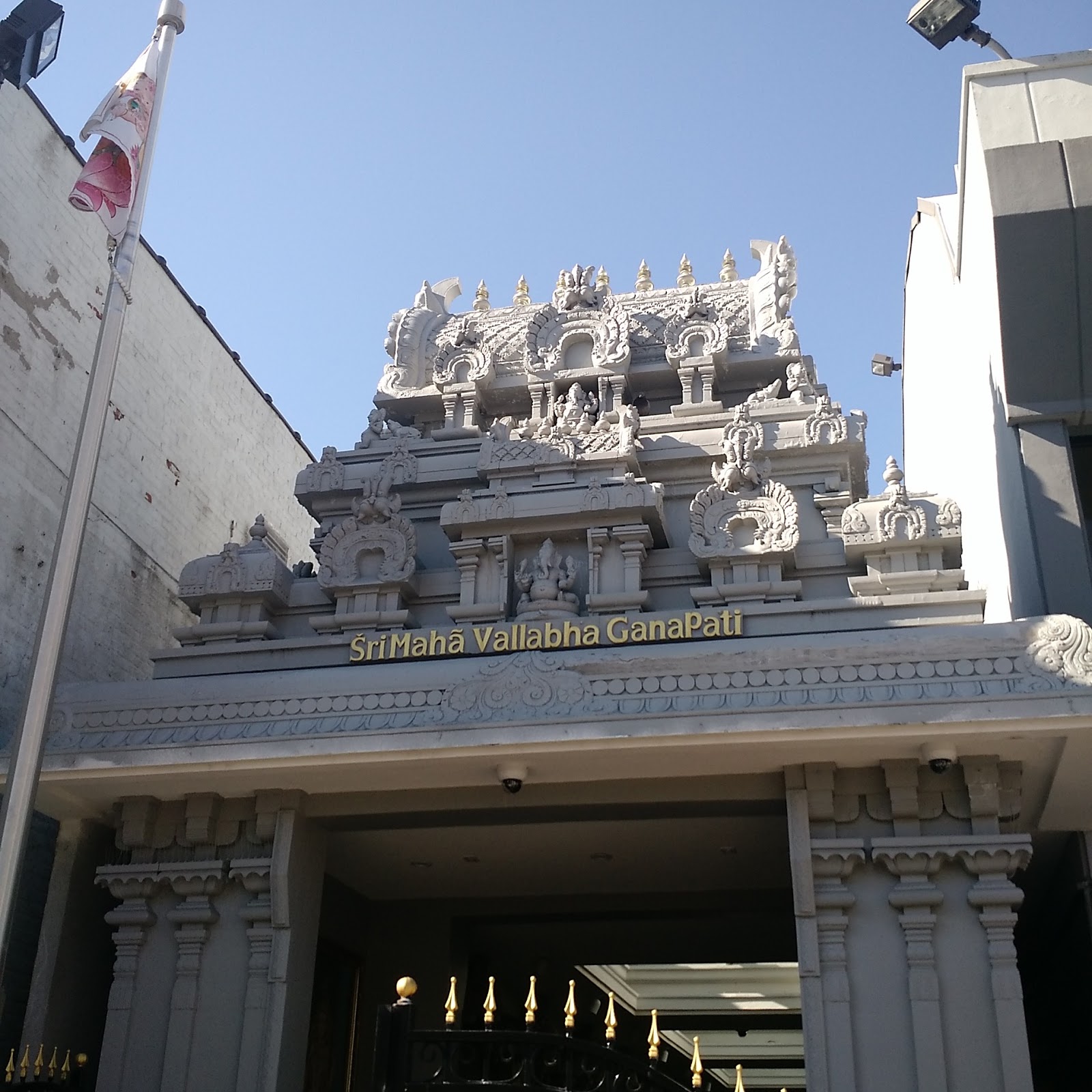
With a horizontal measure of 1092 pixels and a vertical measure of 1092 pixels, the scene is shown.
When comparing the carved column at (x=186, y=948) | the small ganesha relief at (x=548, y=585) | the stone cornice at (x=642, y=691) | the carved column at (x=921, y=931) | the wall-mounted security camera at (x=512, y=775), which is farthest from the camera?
the small ganesha relief at (x=548, y=585)

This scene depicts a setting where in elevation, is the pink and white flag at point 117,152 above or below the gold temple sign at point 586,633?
above

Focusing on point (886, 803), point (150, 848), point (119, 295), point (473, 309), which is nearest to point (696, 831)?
point (886, 803)

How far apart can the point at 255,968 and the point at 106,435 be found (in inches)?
351

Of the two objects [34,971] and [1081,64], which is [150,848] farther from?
[1081,64]

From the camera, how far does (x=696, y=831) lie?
12930 mm

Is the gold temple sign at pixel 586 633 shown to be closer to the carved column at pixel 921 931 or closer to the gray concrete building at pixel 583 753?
the gray concrete building at pixel 583 753

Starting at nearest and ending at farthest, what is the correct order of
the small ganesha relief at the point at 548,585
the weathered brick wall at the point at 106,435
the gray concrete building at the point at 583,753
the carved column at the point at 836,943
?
the carved column at the point at 836,943, the gray concrete building at the point at 583,753, the small ganesha relief at the point at 548,585, the weathered brick wall at the point at 106,435

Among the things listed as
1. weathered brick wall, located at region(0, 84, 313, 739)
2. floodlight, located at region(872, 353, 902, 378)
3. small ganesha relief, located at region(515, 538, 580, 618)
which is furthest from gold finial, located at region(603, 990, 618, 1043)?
floodlight, located at region(872, 353, 902, 378)

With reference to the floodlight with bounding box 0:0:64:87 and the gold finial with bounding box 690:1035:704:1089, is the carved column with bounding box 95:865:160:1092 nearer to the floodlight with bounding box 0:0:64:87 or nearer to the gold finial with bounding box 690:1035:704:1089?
the gold finial with bounding box 690:1035:704:1089

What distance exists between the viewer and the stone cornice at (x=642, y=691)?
10500mm

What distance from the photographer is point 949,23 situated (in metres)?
14.2

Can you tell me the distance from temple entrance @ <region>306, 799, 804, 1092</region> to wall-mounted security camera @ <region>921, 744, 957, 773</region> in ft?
5.41

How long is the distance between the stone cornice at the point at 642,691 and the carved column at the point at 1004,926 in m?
1.32

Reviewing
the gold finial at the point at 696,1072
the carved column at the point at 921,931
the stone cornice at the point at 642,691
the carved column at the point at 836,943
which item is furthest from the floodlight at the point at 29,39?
the gold finial at the point at 696,1072
